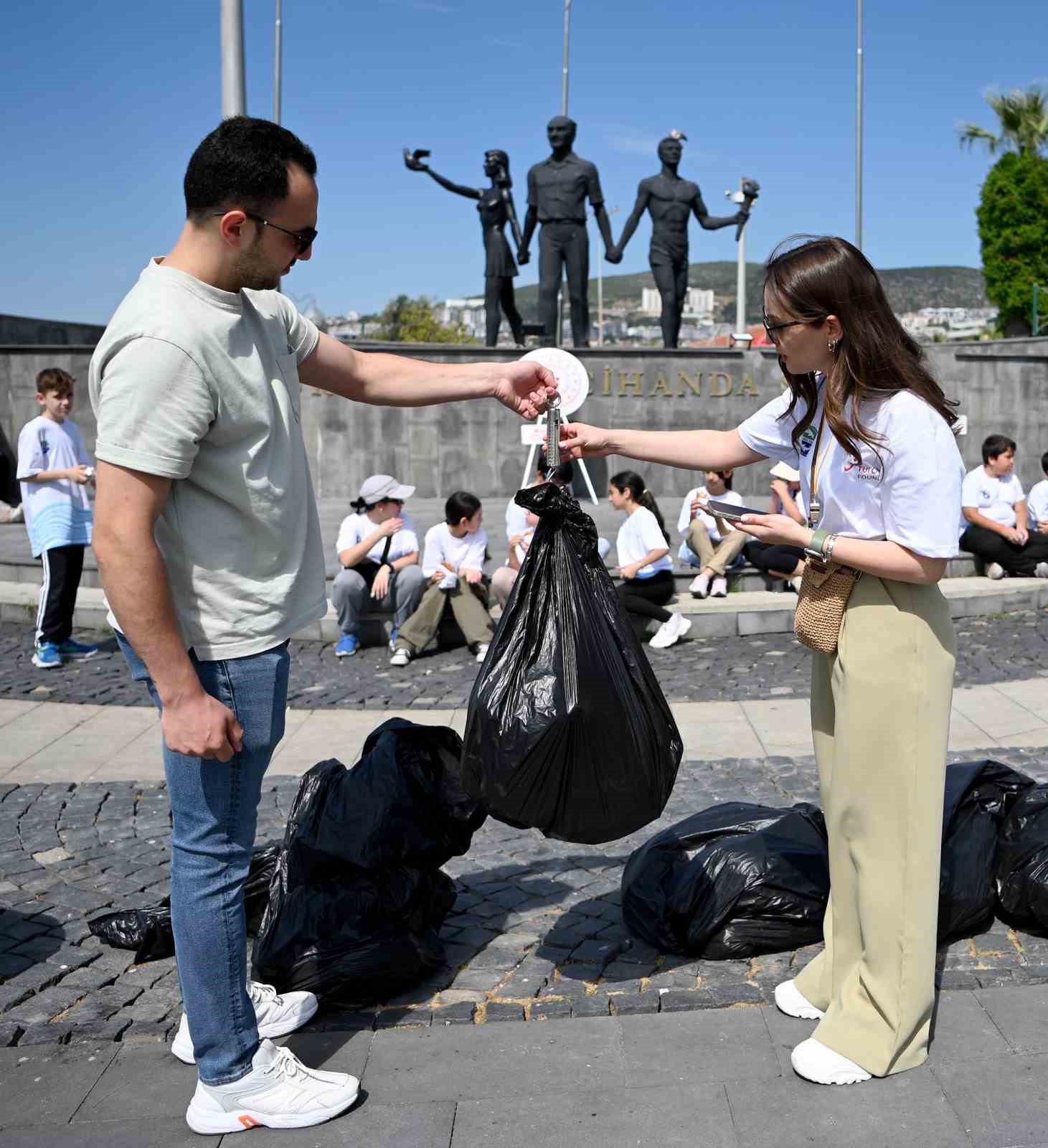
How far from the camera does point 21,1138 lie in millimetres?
2707

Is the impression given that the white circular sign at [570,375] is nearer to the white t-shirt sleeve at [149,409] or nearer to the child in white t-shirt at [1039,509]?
the child in white t-shirt at [1039,509]

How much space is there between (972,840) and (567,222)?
1351cm

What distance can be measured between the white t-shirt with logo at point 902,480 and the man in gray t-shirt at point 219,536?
3.93ft

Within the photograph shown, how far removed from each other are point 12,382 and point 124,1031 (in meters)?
15.9

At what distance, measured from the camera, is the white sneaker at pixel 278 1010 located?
315cm

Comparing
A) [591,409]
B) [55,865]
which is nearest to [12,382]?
[591,409]

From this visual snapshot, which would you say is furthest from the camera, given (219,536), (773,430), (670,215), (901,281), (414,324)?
(901,281)

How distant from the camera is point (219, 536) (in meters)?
2.57

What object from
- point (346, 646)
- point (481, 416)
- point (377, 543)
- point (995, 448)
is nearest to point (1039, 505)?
point (995, 448)

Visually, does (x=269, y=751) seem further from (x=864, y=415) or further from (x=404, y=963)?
(x=864, y=415)

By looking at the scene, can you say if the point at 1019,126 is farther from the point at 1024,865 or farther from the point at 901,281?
the point at 901,281

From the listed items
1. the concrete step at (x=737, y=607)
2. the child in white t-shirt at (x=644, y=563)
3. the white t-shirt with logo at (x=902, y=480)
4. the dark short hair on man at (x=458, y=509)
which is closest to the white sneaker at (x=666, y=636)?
the child in white t-shirt at (x=644, y=563)

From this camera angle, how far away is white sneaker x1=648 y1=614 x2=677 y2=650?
27.8 ft

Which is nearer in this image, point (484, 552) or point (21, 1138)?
point (21, 1138)
